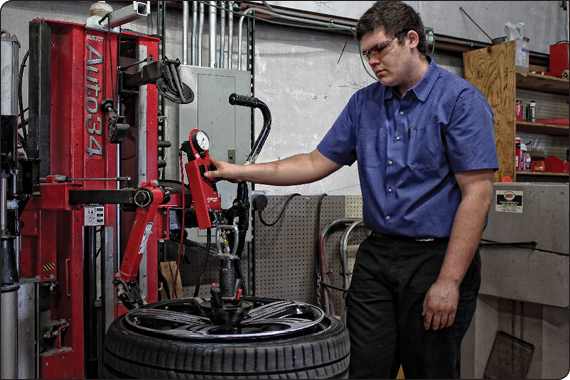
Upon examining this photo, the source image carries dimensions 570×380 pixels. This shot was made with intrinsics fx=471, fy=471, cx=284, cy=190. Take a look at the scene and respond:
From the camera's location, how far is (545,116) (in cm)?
484

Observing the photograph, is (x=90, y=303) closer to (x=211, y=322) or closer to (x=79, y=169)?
(x=79, y=169)

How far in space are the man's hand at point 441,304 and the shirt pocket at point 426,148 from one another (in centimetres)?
37

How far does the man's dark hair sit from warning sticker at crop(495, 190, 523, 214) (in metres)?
1.41

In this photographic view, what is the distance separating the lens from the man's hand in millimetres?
1381

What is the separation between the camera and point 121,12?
73.3 inches

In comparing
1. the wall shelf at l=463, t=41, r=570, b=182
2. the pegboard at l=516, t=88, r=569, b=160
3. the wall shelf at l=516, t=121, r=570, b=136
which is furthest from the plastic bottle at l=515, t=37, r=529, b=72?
the pegboard at l=516, t=88, r=569, b=160

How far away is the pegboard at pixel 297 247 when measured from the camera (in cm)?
312

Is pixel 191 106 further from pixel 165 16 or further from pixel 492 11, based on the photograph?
pixel 492 11

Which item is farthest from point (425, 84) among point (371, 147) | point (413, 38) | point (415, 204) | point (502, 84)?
point (502, 84)

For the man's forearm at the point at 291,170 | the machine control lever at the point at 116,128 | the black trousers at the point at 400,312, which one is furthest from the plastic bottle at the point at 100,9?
the black trousers at the point at 400,312

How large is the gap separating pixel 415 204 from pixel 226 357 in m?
0.76

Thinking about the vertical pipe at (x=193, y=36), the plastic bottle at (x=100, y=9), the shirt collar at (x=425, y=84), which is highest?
the vertical pipe at (x=193, y=36)

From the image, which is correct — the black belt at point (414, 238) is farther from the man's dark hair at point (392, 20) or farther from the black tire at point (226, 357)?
the man's dark hair at point (392, 20)

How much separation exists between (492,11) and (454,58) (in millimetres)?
617
